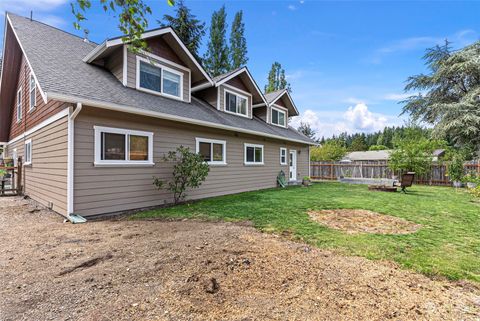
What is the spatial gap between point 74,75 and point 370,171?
62.9ft

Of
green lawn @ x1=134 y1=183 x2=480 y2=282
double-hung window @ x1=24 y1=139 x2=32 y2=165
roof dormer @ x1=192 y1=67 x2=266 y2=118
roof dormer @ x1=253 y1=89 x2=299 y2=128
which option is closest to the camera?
green lawn @ x1=134 y1=183 x2=480 y2=282

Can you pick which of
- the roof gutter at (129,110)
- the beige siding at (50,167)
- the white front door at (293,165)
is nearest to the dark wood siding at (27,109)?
the beige siding at (50,167)

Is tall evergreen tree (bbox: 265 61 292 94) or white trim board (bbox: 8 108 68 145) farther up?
tall evergreen tree (bbox: 265 61 292 94)

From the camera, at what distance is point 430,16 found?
37.6 ft

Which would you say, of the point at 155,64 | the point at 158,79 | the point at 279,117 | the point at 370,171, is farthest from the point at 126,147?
the point at 370,171

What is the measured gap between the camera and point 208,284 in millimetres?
2688

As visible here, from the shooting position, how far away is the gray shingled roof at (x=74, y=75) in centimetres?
593

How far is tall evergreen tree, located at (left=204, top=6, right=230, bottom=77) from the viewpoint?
73.9 feet

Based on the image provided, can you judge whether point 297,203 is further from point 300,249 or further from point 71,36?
point 71,36

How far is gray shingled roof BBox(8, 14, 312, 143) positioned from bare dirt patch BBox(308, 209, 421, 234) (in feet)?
16.8

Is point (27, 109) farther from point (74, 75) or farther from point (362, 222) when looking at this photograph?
point (362, 222)

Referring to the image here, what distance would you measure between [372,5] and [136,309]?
44.4ft

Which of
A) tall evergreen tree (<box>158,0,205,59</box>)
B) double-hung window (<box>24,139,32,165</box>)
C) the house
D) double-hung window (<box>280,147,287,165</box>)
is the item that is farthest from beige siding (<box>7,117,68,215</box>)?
tall evergreen tree (<box>158,0,205,59</box>)

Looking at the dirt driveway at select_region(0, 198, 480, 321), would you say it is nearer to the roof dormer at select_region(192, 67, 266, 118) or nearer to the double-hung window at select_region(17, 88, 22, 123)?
the roof dormer at select_region(192, 67, 266, 118)
